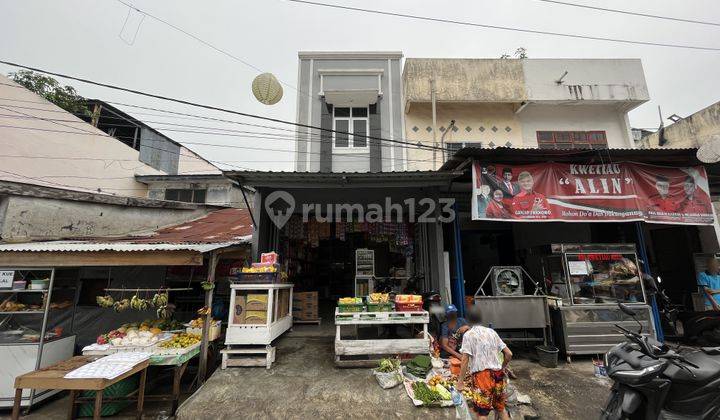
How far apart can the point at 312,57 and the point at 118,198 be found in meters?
8.49

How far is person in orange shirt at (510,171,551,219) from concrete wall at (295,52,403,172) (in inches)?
185

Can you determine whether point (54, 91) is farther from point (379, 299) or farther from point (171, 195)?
point (379, 299)

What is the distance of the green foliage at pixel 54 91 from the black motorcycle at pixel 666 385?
→ 2102cm

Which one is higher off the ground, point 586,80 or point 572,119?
point 586,80

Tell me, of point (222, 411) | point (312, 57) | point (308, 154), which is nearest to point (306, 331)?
point (222, 411)

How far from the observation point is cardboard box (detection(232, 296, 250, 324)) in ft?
18.3

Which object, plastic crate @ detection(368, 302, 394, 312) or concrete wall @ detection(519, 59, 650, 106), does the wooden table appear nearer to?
plastic crate @ detection(368, 302, 394, 312)

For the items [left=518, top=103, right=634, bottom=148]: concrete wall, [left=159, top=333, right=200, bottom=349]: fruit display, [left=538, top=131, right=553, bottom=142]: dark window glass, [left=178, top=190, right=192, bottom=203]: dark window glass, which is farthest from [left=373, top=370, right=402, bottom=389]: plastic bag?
[left=178, top=190, right=192, bottom=203]: dark window glass

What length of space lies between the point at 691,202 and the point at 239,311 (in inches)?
414

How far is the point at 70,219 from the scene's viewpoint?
855 centimetres

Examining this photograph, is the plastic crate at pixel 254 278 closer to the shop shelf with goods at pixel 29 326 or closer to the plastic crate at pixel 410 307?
the plastic crate at pixel 410 307

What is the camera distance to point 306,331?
756 centimetres

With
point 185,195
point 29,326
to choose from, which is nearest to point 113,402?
point 29,326

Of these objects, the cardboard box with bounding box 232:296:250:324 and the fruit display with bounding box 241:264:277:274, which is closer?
the cardboard box with bounding box 232:296:250:324
